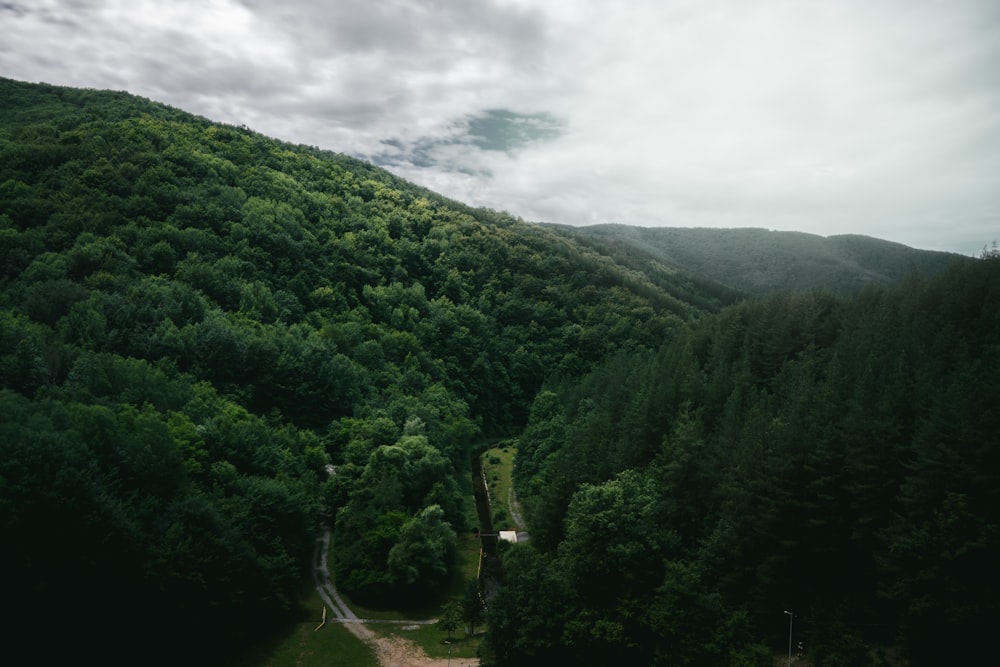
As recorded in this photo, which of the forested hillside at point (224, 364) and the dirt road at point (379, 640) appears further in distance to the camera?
the dirt road at point (379, 640)

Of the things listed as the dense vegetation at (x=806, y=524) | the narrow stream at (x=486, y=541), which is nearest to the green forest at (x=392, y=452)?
the dense vegetation at (x=806, y=524)

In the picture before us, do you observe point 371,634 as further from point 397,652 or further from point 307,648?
point 307,648

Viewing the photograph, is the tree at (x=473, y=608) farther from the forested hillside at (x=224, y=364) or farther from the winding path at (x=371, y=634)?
the forested hillside at (x=224, y=364)

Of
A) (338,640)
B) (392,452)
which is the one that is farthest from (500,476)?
(338,640)

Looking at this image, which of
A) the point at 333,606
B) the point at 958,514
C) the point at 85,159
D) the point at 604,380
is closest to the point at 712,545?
the point at 958,514

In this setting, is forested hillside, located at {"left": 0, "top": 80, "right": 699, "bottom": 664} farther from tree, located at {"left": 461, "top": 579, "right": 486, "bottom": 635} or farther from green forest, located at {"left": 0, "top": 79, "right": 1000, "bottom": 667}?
tree, located at {"left": 461, "top": 579, "right": 486, "bottom": 635}

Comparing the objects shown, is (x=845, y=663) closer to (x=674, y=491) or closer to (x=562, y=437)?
(x=674, y=491)
